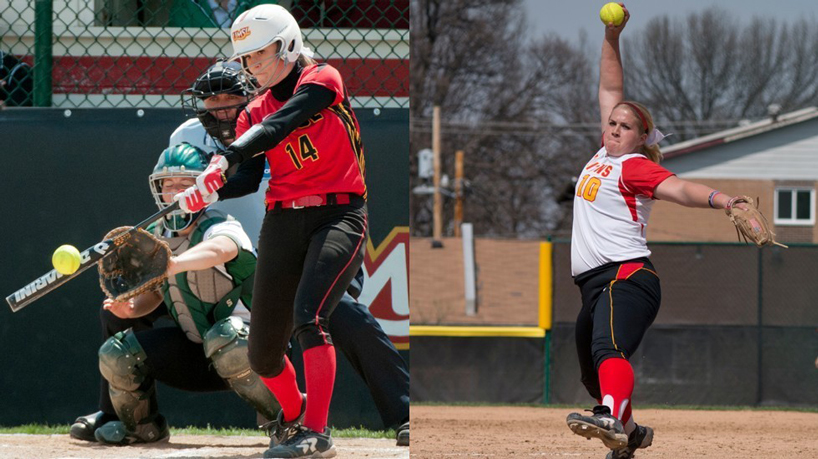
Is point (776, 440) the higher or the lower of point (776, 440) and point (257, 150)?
the lower

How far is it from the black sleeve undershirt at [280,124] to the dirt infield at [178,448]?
4.33ft

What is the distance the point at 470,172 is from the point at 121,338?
95.2 ft

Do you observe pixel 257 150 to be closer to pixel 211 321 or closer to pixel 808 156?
pixel 211 321

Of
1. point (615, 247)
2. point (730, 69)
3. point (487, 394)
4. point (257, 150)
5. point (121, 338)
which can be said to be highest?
point (730, 69)

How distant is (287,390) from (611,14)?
218cm

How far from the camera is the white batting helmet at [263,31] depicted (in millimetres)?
3822

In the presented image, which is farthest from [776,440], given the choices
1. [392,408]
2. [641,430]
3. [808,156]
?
[808,156]

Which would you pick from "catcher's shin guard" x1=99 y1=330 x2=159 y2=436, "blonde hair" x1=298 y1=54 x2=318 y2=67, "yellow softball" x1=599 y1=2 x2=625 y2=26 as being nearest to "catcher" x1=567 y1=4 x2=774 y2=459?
"yellow softball" x1=599 y1=2 x2=625 y2=26

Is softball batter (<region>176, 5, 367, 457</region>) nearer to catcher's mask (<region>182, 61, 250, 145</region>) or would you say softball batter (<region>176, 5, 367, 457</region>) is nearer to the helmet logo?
the helmet logo

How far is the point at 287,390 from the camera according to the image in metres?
4.11

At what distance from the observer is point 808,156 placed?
30797mm

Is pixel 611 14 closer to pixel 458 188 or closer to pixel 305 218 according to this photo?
pixel 305 218

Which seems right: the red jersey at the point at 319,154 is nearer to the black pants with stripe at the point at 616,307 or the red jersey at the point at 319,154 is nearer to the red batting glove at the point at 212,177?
the red batting glove at the point at 212,177

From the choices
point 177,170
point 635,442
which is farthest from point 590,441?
point 177,170
